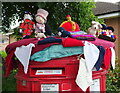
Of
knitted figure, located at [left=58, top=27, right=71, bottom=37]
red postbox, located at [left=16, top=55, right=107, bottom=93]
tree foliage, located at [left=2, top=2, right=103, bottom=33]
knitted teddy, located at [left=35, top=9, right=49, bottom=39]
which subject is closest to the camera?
red postbox, located at [left=16, top=55, right=107, bottom=93]

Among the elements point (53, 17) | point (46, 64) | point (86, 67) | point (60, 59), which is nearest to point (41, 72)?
point (46, 64)

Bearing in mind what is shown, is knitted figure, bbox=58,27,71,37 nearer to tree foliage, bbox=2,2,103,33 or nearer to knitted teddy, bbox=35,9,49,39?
knitted teddy, bbox=35,9,49,39

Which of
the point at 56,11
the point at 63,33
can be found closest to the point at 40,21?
the point at 63,33

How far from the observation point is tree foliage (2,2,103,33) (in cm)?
551

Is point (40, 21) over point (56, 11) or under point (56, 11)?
under

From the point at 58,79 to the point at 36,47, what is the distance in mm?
594

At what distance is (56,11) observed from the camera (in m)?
5.49

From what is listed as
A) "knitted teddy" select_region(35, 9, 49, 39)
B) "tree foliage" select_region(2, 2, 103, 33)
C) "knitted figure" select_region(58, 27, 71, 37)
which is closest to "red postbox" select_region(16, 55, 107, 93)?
"knitted figure" select_region(58, 27, 71, 37)

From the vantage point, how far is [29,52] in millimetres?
2875

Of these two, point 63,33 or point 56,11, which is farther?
point 56,11

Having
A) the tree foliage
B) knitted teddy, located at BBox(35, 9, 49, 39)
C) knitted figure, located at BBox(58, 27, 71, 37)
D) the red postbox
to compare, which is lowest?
the red postbox

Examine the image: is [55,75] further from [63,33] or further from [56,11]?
[56,11]

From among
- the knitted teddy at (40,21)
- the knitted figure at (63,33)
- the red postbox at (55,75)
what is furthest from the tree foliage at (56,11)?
the red postbox at (55,75)

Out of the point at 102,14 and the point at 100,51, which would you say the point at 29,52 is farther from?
the point at 102,14
